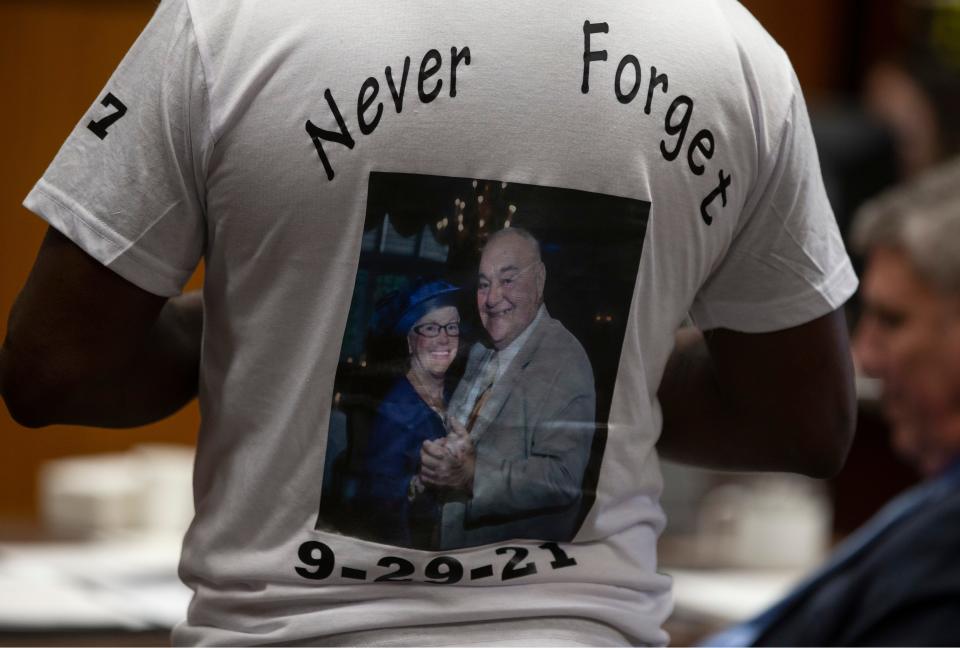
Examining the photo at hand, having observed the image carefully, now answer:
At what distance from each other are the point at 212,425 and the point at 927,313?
1.51 m

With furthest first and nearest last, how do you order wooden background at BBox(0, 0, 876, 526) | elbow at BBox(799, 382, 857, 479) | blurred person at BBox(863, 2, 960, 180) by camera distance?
blurred person at BBox(863, 2, 960, 180) → wooden background at BBox(0, 0, 876, 526) → elbow at BBox(799, 382, 857, 479)

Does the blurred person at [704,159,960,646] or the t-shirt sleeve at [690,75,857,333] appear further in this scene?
the blurred person at [704,159,960,646]

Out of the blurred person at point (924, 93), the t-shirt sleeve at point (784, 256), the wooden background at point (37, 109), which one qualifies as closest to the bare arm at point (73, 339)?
the t-shirt sleeve at point (784, 256)

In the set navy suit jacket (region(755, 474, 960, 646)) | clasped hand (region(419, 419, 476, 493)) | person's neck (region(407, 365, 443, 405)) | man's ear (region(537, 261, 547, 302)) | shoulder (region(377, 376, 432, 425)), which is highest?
man's ear (region(537, 261, 547, 302))

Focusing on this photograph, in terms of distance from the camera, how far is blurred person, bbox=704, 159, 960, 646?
5.61 feet

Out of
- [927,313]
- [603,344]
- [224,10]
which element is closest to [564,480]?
[603,344]

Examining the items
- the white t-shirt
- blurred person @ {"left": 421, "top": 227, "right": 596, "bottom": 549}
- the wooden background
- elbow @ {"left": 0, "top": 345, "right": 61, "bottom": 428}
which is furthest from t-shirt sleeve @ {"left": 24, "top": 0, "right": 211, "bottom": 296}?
the wooden background

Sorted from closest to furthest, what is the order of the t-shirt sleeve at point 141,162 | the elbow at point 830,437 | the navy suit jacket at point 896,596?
1. the t-shirt sleeve at point 141,162
2. the elbow at point 830,437
3. the navy suit jacket at point 896,596

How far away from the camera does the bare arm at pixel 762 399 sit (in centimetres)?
118

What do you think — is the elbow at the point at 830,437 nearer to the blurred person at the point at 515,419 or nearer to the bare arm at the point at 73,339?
the blurred person at the point at 515,419

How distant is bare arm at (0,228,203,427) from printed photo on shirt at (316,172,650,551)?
6.7 inches

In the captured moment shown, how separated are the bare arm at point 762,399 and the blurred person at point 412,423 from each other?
0.29m

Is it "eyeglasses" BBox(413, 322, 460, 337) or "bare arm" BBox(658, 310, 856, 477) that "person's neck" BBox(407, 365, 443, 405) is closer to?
"eyeglasses" BBox(413, 322, 460, 337)

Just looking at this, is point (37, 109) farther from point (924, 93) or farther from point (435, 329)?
point (435, 329)
